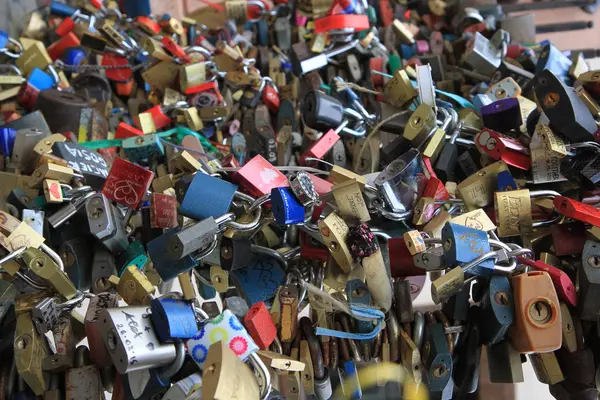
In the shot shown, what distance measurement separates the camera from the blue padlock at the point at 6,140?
2.64ft

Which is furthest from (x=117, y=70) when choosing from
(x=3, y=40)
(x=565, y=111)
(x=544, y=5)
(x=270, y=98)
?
(x=544, y=5)

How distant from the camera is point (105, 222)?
0.62 metres

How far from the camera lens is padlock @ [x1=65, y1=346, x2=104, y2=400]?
0.56m

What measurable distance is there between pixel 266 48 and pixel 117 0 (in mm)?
402

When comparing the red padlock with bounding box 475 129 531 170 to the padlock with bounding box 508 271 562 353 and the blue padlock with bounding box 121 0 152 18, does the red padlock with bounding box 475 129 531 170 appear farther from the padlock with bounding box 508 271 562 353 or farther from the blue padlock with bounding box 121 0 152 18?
the blue padlock with bounding box 121 0 152 18

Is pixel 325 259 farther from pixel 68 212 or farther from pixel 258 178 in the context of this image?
pixel 68 212

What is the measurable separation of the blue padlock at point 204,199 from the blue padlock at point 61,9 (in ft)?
3.24

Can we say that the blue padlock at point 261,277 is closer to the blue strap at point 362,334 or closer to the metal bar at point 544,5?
the blue strap at point 362,334

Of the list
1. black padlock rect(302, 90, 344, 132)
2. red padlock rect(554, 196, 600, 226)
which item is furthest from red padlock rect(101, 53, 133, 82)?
red padlock rect(554, 196, 600, 226)

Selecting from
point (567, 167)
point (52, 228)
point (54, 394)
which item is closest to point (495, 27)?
point (567, 167)

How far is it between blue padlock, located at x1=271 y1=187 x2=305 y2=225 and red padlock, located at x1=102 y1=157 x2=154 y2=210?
15 centimetres

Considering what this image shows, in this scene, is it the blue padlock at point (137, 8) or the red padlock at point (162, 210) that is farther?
the blue padlock at point (137, 8)

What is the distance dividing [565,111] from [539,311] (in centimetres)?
22

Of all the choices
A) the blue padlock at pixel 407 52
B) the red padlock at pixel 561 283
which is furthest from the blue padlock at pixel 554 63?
the red padlock at pixel 561 283
